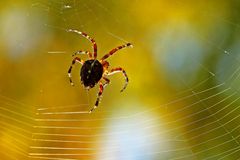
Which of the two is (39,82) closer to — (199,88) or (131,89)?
(131,89)

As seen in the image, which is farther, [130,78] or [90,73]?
[130,78]

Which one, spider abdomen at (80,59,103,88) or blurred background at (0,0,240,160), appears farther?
blurred background at (0,0,240,160)

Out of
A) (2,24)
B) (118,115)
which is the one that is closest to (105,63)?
(118,115)

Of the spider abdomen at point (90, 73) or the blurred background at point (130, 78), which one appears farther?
the blurred background at point (130, 78)
